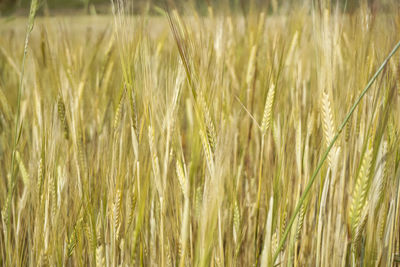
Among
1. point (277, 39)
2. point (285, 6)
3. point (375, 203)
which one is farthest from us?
point (285, 6)

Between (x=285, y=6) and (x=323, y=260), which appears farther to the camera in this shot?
(x=285, y=6)

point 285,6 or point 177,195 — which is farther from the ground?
point 285,6

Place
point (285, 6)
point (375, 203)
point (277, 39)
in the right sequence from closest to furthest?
point (375, 203)
point (277, 39)
point (285, 6)

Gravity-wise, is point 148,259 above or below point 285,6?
below

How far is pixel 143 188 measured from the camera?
1.84ft

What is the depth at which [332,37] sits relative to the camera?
2.21ft

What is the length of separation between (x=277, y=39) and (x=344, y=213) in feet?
1.22

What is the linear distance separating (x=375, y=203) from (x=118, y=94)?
456 mm

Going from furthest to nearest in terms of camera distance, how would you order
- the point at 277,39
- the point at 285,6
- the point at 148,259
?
the point at 285,6 → the point at 277,39 → the point at 148,259

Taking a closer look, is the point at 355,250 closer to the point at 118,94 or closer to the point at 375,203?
the point at 375,203

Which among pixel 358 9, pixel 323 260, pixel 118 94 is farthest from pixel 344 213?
pixel 118 94

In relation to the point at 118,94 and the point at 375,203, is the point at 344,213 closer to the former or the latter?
the point at 375,203

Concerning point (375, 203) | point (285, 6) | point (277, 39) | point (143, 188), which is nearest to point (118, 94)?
point (143, 188)

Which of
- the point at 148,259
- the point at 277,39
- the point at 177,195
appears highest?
the point at 277,39
